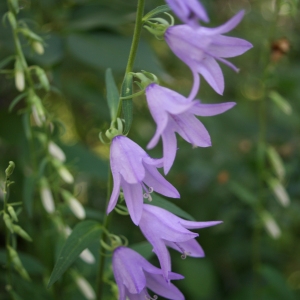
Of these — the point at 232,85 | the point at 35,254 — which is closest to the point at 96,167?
the point at 35,254

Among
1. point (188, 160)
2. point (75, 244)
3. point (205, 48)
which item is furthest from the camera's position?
point (188, 160)

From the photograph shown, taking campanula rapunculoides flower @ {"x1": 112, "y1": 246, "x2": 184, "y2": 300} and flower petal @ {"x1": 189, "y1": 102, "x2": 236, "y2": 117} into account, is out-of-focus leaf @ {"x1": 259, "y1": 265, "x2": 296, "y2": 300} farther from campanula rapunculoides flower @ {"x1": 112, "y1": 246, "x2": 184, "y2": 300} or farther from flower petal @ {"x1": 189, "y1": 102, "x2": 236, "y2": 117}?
flower petal @ {"x1": 189, "y1": 102, "x2": 236, "y2": 117}

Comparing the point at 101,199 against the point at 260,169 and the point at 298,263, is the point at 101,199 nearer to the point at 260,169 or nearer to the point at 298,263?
the point at 260,169

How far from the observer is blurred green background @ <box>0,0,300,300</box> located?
78.9 inches

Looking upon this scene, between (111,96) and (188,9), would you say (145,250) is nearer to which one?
(111,96)

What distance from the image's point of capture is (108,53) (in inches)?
82.5

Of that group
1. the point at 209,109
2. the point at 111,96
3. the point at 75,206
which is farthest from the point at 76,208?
the point at 209,109

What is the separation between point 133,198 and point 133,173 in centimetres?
8

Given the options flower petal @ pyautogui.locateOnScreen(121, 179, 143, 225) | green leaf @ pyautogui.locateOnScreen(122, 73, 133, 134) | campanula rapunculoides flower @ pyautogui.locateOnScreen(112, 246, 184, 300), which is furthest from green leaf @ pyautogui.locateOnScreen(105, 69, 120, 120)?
campanula rapunculoides flower @ pyautogui.locateOnScreen(112, 246, 184, 300)

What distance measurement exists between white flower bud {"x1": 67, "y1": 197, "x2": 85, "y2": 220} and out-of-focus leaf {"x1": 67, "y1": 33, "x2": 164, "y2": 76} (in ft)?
2.29

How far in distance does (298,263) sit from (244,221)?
834mm

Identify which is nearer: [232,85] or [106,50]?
[106,50]

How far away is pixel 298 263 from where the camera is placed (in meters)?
2.96

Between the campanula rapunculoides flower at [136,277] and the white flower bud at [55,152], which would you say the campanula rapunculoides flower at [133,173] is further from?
the white flower bud at [55,152]
